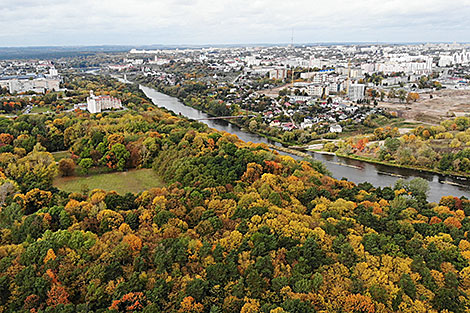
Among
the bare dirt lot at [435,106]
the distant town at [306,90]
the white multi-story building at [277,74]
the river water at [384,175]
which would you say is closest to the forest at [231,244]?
the river water at [384,175]

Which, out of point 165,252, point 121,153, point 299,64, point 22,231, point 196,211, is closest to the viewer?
point 165,252

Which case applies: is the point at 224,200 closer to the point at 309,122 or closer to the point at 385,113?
the point at 309,122

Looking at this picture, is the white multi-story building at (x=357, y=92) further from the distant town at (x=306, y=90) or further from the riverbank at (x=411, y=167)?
the riverbank at (x=411, y=167)

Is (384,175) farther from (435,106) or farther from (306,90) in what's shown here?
(306,90)

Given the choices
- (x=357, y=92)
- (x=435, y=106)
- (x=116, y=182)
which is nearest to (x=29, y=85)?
(x=116, y=182)

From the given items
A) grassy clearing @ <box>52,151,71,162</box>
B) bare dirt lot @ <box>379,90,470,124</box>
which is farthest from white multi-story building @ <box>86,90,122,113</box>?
bare dirt lot @ <box>379,90,470,124</box>

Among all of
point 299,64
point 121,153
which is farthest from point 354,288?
point 299,64

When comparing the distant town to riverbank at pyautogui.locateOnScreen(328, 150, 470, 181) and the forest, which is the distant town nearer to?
riverbank at pyautogui.locateOnScreen(328, 150, 470, 181)
